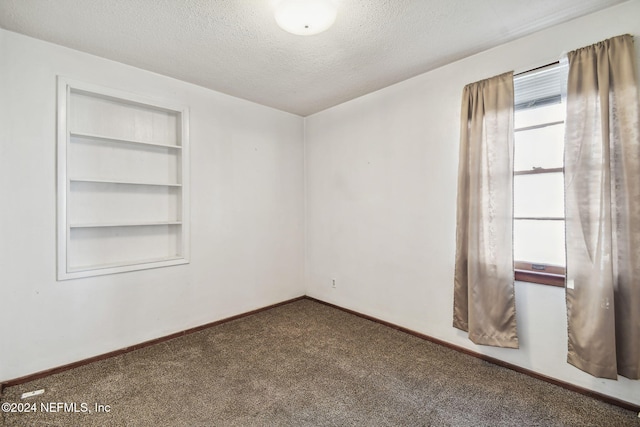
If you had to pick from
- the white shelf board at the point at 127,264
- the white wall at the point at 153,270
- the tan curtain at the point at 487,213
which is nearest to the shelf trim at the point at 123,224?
the white wall at the point at 153,270

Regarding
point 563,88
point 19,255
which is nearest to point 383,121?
point 563,88

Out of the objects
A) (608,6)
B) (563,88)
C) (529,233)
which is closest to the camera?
(608,6)

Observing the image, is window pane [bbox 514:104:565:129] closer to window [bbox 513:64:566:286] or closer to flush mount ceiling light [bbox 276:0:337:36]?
window [bbox 513:64:566:286]

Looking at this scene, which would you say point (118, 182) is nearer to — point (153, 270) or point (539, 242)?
point (153, 270)

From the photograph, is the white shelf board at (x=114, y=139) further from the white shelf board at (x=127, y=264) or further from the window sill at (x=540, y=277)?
the window sill at (x=540, y=277)

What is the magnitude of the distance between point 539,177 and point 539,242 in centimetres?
50

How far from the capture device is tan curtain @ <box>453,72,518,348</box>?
7.19 feet

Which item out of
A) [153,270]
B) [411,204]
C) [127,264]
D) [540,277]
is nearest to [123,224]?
[127,264]

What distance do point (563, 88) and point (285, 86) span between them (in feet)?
7.58

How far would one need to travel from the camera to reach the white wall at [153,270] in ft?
6.88

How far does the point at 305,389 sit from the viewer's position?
2.03 metres

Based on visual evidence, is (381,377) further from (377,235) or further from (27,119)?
(27,119)

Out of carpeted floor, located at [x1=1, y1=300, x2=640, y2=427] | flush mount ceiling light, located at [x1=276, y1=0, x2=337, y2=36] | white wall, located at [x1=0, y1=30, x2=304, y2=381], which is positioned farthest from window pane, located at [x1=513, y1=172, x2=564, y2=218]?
white wall, located at [x1=0, y1=30, x2=304, y2=381]

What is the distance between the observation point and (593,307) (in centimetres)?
181
